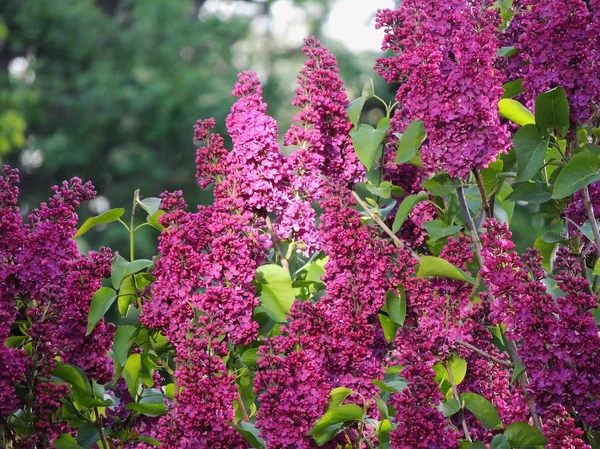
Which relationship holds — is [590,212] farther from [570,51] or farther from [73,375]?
[73,375]

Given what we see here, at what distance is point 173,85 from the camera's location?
15422 mm

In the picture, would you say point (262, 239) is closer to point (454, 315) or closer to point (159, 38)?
point (454, 315)

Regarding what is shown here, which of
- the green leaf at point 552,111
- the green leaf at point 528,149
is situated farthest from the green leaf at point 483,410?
the green leaf at point 552,111

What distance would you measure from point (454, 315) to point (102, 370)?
86 centimetres

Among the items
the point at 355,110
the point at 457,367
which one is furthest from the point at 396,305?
the point at 355,110

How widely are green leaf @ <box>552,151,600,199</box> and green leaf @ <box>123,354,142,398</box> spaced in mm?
1083

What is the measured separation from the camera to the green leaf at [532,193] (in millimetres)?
2105

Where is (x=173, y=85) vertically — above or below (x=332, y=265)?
above

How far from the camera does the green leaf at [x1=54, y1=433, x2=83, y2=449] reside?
6.55 feet

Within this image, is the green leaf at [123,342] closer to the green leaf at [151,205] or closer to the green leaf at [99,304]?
the green leaf at [99,304]

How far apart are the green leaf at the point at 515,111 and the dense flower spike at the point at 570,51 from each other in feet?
0.33

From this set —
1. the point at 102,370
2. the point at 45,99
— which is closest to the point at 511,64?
the point at 102,370

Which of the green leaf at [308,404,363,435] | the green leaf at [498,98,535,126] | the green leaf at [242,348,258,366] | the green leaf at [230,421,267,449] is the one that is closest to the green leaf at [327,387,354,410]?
the green leaf at [308,404,363,435]

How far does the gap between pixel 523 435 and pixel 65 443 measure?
1.02 m
